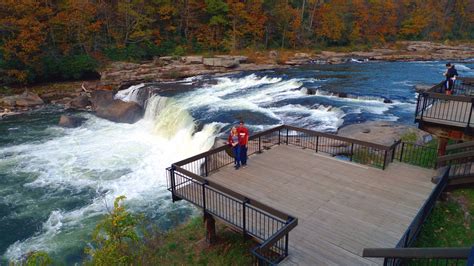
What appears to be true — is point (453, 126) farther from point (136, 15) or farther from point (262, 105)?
point (136, 15)

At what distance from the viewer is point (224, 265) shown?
975 centimetres

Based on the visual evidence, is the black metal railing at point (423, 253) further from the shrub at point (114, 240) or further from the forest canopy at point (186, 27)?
the forest canopy at point (186, 27)

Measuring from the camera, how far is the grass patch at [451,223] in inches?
364

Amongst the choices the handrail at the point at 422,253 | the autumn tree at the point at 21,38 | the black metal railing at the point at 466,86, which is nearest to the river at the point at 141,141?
the black metal railing at the point at 466,86

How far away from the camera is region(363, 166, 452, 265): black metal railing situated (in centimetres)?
571

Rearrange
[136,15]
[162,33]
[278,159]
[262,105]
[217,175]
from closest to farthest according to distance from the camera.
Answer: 1. [217,175]
2. [278,159]
3. [262,105]
4. [136,15]
5. [162,33]

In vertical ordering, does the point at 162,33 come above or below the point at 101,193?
above

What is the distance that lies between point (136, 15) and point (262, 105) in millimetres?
28385

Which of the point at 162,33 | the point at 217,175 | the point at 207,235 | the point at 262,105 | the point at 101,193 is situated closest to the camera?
the point at 207,235

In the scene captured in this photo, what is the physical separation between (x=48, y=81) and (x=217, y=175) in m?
34.4

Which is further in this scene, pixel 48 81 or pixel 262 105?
pixel 48 81

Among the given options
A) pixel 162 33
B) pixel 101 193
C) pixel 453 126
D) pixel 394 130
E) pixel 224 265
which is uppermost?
pixel 162 33

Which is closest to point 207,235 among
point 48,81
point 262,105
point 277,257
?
point 277,257

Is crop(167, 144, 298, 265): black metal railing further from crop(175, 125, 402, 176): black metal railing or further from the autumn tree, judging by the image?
the autumn tree
